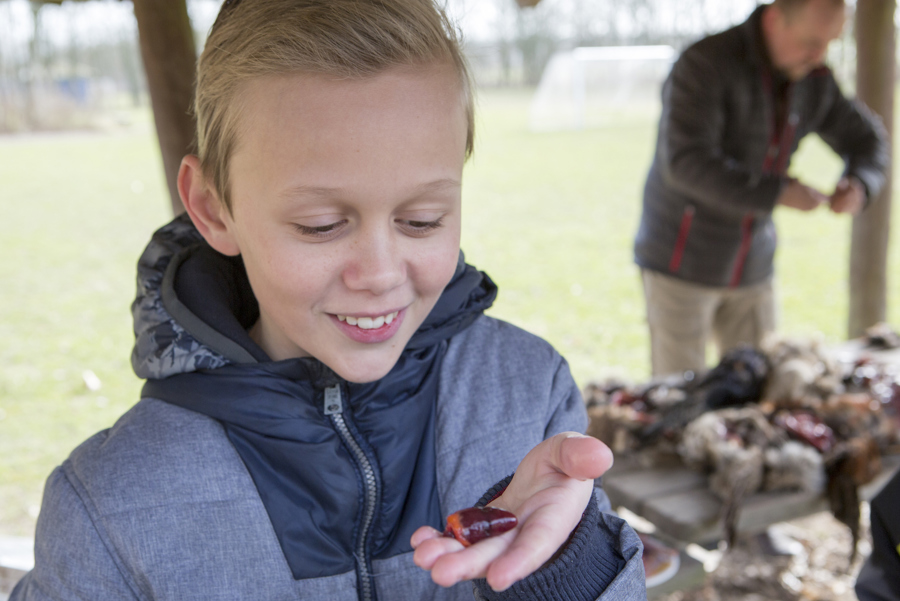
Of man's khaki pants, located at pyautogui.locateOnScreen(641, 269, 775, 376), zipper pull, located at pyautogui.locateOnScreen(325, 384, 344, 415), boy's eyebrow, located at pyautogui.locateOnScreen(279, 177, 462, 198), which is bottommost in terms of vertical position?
man's khaki pants, located at pyautogui.locateOnScreen(641, 269, 775, 376)

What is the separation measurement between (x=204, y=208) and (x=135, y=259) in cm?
873

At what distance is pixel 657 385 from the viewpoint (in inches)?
125

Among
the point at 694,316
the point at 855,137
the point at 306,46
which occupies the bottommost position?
the point at 694,316

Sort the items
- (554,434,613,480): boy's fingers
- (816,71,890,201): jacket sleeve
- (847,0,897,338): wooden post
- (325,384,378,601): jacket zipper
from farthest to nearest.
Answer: (847,0,897,338): wooden post, (816,71,890,201): jacket sleeve, (325,384,378,601): jacket zipper, (554,434,613,480): boy's fingers

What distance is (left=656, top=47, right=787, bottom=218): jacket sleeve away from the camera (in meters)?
3.27

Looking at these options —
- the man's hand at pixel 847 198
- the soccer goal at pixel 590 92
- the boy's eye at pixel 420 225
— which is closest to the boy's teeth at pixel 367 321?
the boy's eye at pixel 420 225

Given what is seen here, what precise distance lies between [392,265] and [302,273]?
0.43 ft

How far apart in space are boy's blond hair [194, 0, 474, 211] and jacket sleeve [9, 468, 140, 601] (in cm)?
54

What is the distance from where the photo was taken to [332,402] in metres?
1.24

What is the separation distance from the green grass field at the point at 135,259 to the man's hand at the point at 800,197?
59.4 inches

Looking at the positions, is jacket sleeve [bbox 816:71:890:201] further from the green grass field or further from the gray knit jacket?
the gray knit jacket

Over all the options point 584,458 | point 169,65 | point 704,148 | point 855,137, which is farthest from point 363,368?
point 855,137

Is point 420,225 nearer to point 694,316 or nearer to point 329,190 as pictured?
point 329,190

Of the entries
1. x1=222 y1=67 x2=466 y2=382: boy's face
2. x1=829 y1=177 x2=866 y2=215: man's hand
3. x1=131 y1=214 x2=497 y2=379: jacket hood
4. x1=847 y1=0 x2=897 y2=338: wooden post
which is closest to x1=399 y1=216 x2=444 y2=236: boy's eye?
x1=222 y1=67 x2=466 y2=382: boy's face
